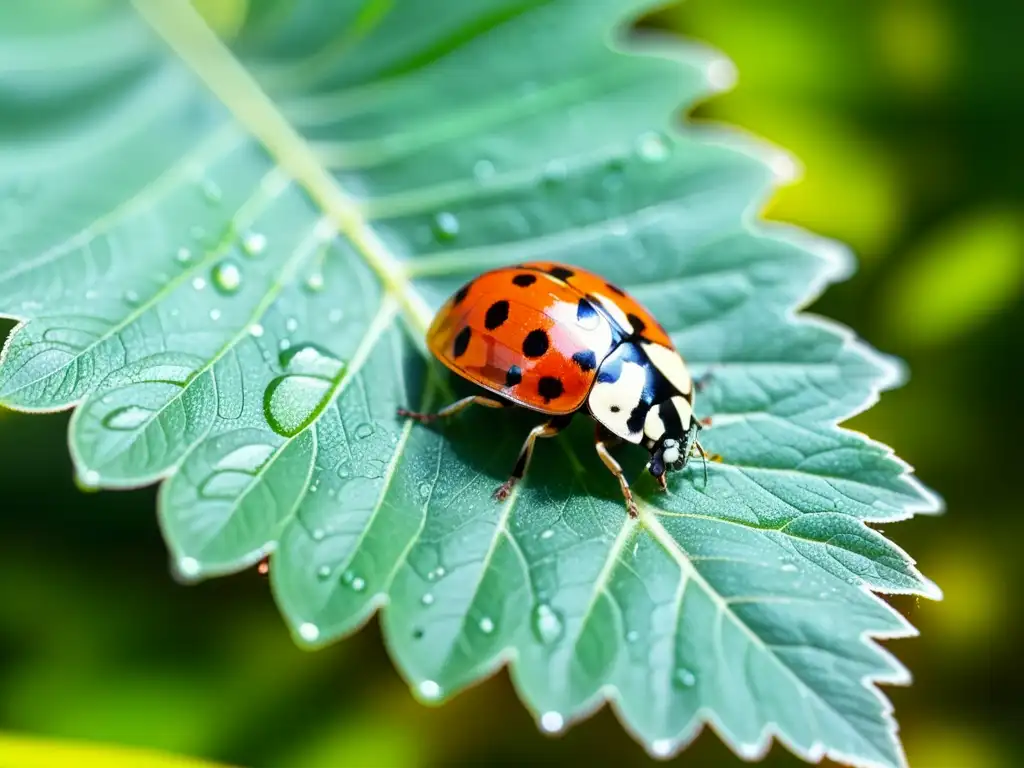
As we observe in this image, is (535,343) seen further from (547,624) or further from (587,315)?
(547,624)

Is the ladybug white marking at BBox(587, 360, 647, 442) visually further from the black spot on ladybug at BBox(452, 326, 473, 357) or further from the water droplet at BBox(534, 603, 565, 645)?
the water droplet at BBox(534, 603, 565, 645)

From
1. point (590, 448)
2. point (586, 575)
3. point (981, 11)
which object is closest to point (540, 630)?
point (586, 575)

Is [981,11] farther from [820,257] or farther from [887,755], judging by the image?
[887,755]

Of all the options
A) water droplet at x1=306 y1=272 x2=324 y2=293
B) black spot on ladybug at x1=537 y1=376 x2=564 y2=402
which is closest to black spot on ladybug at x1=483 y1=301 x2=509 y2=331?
black spot on ladybug at x1=537 y1=376 x2=564 y2=402

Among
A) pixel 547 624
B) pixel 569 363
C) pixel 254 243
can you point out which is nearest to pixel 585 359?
pixel 569 363

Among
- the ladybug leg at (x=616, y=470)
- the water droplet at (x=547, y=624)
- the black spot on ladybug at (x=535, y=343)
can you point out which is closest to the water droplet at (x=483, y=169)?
the black spot on ladybug at (x=535, y=343)

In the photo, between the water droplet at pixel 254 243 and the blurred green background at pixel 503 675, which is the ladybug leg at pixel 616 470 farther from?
the water droplet at pixel 254 243

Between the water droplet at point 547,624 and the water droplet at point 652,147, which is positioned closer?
the water droplet at point 547,624
